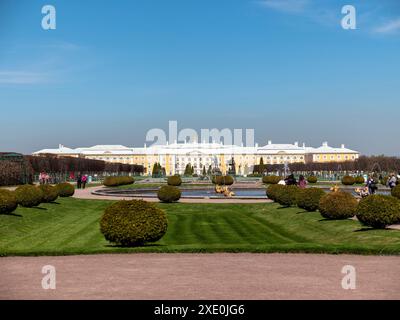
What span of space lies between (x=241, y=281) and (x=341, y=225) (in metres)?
10.0

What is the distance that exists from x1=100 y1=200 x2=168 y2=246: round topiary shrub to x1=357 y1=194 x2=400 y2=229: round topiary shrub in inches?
240

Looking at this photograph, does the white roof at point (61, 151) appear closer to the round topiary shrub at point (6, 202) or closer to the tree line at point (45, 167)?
the tree line at point (45, 167)

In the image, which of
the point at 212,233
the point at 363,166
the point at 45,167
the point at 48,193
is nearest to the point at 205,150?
the point at 363,166

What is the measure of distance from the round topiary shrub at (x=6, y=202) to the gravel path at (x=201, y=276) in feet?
29.2

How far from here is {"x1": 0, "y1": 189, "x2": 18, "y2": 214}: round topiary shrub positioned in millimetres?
21453

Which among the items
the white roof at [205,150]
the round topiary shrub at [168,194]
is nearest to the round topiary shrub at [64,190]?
the round topiary shrub at [168,194]

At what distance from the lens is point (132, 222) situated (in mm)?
13773

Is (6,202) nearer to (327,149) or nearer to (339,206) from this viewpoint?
(339,206)

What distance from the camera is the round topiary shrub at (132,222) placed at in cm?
1374

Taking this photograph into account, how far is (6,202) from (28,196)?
12.8 feet

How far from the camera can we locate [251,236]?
18531 mm

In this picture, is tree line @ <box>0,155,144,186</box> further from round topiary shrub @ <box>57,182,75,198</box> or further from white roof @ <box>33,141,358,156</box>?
white roof @ <box>33,141,358,156</box>
